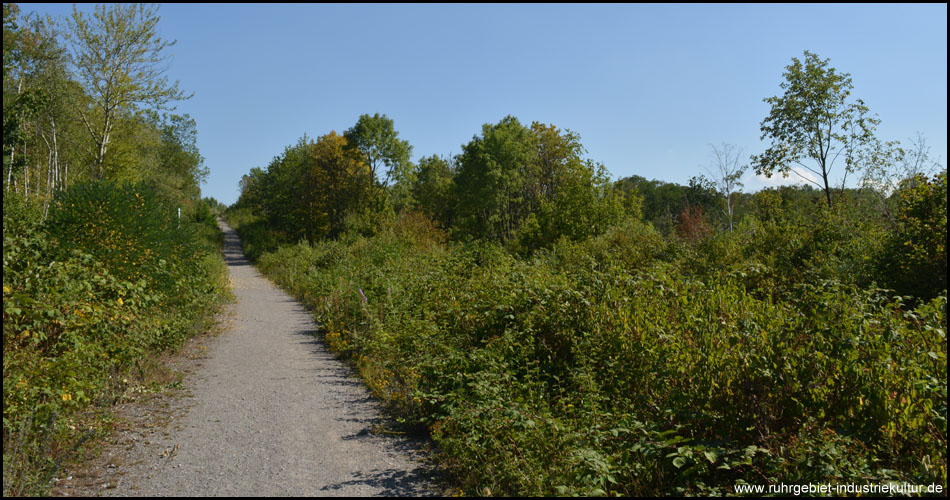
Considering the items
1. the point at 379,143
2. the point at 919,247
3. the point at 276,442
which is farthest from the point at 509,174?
the point at 276,442

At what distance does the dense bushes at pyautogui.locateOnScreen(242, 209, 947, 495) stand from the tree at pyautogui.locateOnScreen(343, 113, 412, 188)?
30746 mm

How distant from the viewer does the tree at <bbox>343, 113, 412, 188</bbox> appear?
118 ft

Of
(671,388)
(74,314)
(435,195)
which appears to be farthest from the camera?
(435,195)

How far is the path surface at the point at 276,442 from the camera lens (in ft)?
13.4

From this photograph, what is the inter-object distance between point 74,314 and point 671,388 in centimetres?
554

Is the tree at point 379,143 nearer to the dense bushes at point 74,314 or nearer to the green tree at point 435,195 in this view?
the green tree at point 435,195

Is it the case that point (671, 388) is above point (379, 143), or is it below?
below

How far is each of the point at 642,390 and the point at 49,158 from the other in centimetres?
2950

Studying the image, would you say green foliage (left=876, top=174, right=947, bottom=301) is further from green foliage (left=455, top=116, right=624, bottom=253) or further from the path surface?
green foliage (left=455, top=116, right=624, bottom=253)

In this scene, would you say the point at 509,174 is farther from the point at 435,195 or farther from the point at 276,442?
the point at 276,442

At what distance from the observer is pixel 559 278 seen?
291 inches

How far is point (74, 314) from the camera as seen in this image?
492 centimetres

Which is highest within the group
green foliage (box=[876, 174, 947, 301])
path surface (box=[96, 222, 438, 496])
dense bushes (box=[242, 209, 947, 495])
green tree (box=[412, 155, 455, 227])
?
green tree (box=[412, 155, 455, 227])

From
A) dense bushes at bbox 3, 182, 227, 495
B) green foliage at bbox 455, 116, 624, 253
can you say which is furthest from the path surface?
green foliage at bbox 455, 116, 624, 253
